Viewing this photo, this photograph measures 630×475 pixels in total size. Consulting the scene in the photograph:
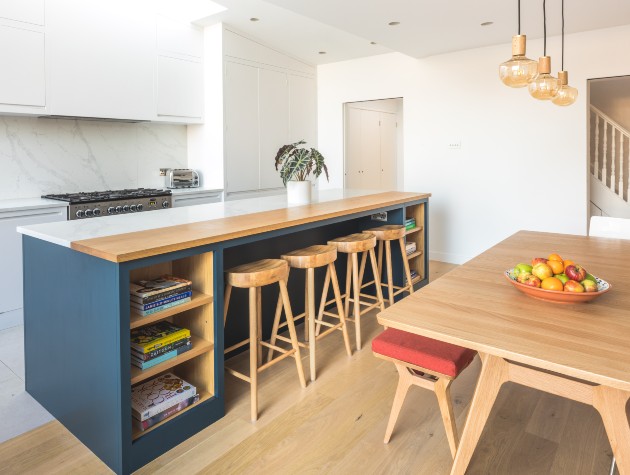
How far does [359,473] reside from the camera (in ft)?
5.69

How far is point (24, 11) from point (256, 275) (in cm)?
300

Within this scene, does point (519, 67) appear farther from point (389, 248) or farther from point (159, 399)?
point (159, 399)

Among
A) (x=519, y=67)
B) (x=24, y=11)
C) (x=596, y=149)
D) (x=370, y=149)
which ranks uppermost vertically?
(x=24, y=11)

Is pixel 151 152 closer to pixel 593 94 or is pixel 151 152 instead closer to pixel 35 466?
pixel 35 466

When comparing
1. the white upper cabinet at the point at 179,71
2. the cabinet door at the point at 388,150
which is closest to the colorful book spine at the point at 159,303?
the white upper cabinet at the point at 179,71

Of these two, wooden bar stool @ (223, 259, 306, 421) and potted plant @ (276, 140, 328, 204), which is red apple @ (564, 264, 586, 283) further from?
potted plant @ (276, 140, 328, 204)

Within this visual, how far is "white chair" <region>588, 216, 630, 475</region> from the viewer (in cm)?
280

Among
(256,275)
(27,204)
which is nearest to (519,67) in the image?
(256,275)

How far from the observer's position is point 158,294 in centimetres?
187

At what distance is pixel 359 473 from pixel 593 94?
648 centimetres

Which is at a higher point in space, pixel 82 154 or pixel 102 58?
pixel 102 58

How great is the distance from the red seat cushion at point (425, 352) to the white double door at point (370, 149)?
179 inches

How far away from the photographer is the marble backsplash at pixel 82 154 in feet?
12.6

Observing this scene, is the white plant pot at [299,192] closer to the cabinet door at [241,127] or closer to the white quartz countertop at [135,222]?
the white quartz countertop at [135,222]
